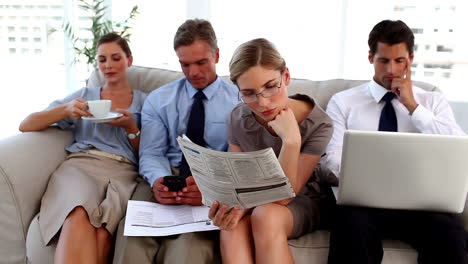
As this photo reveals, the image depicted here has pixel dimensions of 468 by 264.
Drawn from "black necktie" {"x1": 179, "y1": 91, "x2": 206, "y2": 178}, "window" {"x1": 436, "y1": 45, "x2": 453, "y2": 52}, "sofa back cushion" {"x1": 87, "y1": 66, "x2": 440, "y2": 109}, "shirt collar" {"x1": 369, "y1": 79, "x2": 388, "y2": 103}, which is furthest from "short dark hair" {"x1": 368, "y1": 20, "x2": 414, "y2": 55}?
"window" {"x1": 436, "y1": 45, "x2": 453, "y2": 52}

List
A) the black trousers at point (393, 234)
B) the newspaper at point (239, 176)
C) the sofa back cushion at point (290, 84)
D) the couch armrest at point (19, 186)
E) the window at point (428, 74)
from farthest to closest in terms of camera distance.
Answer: the window at point (428, 74), the sofa back cushion at point (290, 84), the couch armrest at point (19, 186), the black trousers at point (393, 234), the newspaper at point (239, 176)

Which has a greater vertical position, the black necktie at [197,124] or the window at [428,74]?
the window at [428,74]

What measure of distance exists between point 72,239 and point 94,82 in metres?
0.99

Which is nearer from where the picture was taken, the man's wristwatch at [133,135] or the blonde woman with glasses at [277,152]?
the blonde woman with glasses at [277,152]

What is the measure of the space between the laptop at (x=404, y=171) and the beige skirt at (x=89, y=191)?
82 cm

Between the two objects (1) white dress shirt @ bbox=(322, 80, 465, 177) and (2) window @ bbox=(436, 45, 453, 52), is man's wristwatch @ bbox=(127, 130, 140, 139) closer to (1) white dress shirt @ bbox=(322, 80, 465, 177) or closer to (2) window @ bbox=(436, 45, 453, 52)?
(1) white dress shirt @ bbox=(322, 80, 465, 177)

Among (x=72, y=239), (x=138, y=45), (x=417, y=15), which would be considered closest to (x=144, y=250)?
(x=72, y=239)

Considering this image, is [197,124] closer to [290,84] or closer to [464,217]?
[290,84]

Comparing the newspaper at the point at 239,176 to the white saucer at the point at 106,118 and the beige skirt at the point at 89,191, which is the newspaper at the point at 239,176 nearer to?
the beige skirt at the point at 89,191

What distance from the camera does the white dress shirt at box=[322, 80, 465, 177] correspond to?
1.83 metres

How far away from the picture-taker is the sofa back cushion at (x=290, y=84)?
2.11m

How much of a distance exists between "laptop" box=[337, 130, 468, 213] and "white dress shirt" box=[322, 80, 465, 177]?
1.49ft

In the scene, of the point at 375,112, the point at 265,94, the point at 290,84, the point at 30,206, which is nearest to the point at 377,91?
the point at 375,112

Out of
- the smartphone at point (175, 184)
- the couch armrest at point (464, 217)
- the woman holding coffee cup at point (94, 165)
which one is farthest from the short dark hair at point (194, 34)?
the couch armrest at point (464, 217)
